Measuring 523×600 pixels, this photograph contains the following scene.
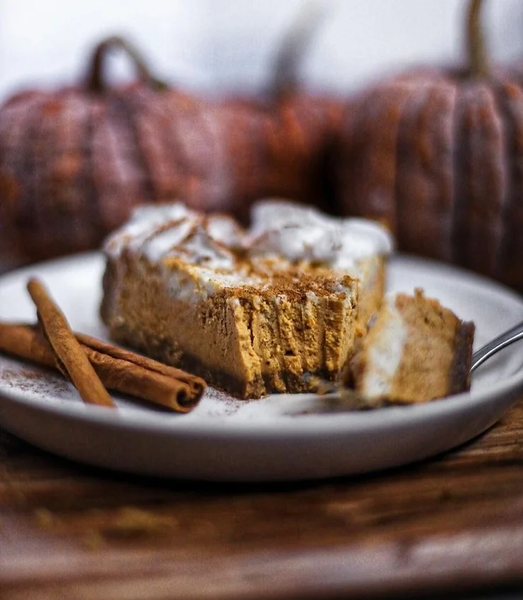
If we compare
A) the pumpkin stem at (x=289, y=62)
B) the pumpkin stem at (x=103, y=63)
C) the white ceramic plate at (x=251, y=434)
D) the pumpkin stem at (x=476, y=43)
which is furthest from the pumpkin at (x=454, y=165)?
the white ceramic plate at (x=251, y=434)

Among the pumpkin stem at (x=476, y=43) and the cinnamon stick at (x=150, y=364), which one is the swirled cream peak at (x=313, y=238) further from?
the pumpkin stem at (x=476, y=43)

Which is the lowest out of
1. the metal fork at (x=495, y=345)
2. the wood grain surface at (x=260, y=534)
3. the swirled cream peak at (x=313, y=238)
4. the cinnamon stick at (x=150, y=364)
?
the wood grain surface at (x=260, y=534)

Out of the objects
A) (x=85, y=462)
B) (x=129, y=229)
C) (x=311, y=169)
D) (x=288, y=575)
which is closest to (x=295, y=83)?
(x=311, y=169)

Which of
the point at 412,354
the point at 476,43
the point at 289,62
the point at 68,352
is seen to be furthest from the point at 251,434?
the point at 289,62

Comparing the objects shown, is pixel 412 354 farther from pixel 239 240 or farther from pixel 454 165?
pixel 454 165

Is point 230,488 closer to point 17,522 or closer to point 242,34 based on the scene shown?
point 17,522

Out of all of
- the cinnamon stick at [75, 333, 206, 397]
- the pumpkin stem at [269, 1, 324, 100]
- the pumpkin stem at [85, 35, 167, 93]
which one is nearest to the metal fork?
the cinnamon stick at [75, 333, 206, 397]
